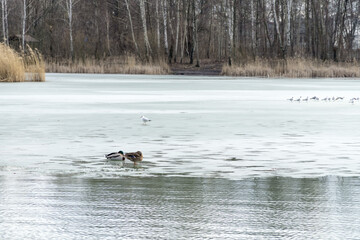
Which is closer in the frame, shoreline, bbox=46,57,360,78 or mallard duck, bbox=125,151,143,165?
mallard duck, bbox=125,151,143,165

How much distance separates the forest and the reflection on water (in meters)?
30.3

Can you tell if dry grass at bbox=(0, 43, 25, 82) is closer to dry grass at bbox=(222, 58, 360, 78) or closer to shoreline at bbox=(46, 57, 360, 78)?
shoreline at bbox=(46, 57, 360, 78)

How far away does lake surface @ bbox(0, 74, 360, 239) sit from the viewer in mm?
4195

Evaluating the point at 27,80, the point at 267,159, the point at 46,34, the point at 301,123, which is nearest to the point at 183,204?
the point at 267,159

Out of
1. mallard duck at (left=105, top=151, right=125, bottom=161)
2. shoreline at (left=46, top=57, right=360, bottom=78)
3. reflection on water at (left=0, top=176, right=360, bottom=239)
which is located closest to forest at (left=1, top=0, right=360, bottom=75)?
shoreline at (left=46, top=57, right=360, bottom=78)

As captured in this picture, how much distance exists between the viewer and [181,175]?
6.22 meters

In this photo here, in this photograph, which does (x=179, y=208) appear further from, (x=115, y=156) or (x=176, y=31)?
(x=176, y=31)

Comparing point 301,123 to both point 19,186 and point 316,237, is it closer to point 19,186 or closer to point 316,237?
point 19,186

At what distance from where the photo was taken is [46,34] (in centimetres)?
4950

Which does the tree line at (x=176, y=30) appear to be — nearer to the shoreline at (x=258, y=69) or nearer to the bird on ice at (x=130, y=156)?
the shoreline at (x=258, y=69)

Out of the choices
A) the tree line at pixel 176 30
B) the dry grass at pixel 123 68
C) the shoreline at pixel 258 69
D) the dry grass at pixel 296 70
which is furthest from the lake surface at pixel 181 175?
the tree line at pixel 176 30

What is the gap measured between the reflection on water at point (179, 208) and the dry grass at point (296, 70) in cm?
2635

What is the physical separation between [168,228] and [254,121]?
7275 millimetres

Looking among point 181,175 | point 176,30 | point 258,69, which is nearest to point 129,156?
point 181,175
